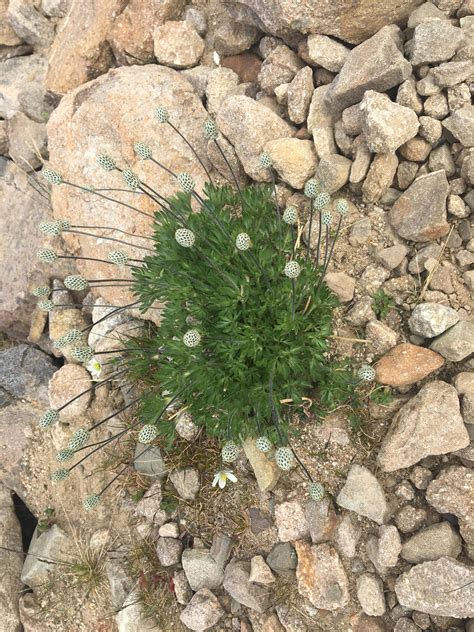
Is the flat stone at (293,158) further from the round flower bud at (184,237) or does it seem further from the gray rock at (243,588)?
the gray rock at (243,588)

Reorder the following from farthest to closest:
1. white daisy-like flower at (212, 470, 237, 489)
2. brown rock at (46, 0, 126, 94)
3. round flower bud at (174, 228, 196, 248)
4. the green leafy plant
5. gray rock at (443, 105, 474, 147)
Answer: brown rock at (46, 0, 126, 94) → white daisy-like flower at (212, 470, 237, 489) → the green leafy plant → gray rock at (443, 105, 474, 147) → round flower bud at (174, 228, 196, 248)

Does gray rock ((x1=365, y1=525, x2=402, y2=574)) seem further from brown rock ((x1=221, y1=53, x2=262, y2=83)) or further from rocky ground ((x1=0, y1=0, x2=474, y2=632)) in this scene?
brown rock ((x1=221, y1=53, x2=262, y2=83))

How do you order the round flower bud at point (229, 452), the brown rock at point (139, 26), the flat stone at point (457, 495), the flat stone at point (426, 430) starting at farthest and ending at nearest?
the brown rock at point (139, 26)
the round flower bud at point (229, 452)
the flat stone at point (426, 430)
the flat stone at point (457, 495)

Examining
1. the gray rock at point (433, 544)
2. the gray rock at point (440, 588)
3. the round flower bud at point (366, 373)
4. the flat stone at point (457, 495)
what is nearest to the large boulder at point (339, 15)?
the round flower bud at point (366, 373)

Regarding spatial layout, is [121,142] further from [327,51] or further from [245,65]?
[327,51]

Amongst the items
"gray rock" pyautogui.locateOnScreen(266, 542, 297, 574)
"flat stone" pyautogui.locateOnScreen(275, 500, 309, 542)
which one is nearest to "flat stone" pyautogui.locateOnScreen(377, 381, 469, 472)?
"flat stone" pyautogui.locateOnScreen(275, 500, 309, 542)
